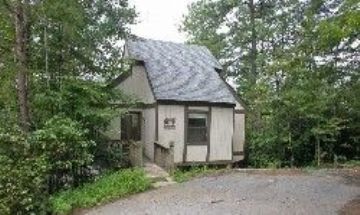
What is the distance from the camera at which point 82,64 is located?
19.9 meters

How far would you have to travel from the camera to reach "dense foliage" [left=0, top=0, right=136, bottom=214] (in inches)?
557

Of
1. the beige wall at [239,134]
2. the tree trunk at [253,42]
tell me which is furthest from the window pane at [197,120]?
the tree trunk at [253,42]

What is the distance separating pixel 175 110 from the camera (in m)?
22.5

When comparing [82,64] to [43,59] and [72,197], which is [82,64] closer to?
[43,59]

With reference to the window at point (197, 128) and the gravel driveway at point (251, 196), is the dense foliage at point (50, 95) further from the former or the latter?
the window at point (197, 128)

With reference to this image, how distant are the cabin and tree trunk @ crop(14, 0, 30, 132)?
6.11 metres

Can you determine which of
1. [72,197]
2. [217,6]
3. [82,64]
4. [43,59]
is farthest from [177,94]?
[217,6]

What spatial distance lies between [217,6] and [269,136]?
1331 cm

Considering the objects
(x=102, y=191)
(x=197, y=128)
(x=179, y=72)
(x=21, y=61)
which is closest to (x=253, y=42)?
(x=179, y=72)

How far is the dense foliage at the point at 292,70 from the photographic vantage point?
13430mm

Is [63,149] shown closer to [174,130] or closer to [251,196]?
[251,196]

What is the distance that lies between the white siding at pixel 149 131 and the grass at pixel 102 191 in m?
4.58

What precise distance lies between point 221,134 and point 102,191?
9.05m

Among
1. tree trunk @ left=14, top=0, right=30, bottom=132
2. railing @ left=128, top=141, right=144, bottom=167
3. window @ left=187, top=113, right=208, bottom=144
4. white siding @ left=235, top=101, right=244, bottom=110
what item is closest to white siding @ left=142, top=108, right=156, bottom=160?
window @ left=187, top=113, right=208, bottom=144
